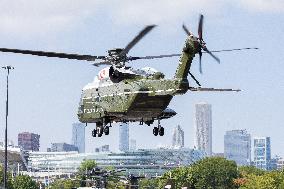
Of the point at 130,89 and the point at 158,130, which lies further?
the point at 158,130

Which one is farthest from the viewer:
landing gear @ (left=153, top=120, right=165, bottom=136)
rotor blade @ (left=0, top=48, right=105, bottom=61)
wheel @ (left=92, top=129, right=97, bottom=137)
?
wheel @ (left=92, top=129, right=97, bottom=137)

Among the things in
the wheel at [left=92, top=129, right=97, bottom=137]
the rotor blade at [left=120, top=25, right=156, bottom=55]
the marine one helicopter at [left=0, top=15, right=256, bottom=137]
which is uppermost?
the rotor blade at [left=120, top=25, right=156, bottom=55]

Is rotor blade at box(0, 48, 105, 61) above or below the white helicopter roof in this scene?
above

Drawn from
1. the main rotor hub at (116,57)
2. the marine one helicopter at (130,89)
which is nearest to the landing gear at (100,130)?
the marine one helicopter at (130,89)

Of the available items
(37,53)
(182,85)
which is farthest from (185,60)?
(37,53)

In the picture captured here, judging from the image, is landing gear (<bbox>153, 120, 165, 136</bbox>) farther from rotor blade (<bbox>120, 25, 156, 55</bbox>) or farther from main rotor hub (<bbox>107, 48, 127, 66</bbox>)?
rotor blade (<bbox>120, 25, 156, 55</bbox>)

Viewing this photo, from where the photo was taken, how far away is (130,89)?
282 feet

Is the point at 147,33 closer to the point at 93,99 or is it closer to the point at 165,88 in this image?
the point at 165,88

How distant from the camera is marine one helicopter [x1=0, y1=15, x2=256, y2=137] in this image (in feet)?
270

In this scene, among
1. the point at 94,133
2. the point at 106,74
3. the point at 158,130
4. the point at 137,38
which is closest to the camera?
the point at 137,38

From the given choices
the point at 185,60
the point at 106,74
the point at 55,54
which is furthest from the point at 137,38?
the point at 106,74

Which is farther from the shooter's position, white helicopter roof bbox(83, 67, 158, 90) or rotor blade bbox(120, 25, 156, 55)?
white helicopter roof bbox(83, 67, 158, 90)

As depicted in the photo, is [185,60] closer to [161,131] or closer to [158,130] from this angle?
[161,131]

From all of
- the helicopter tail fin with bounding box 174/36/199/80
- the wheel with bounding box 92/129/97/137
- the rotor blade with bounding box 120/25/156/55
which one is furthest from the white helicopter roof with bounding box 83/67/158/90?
the wheel with bounding box 92/129/97/137
